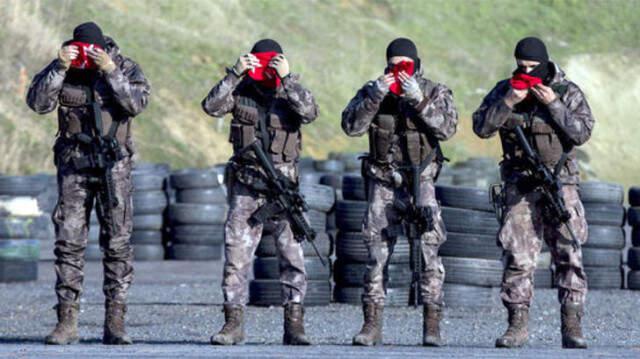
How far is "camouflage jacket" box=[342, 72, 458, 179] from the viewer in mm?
11688

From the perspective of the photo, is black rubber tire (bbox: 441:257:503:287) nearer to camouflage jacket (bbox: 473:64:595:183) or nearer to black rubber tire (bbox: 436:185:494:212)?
black rubber tire (bbox: 436:185:494:212)

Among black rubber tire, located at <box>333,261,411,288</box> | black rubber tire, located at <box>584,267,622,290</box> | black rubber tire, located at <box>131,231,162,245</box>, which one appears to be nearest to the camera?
black rubber tire, located at <box>333,261,411,288</box>

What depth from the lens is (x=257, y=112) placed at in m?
11.9

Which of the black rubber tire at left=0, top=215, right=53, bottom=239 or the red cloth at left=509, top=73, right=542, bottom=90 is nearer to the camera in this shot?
the red cloth at left=509, top=73, right=542, bottom=90

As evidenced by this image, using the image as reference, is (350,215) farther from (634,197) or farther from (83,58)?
(83,58)

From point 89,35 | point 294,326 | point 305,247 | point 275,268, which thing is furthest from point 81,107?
point 275,268

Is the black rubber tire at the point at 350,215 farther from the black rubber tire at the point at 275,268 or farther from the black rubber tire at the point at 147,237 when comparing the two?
the black rubber tire at the point at 147,237

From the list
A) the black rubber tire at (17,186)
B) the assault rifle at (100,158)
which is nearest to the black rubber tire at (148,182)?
the black rubber tire at (17,186)

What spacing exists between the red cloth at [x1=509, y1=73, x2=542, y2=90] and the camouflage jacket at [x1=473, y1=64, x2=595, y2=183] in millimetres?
101

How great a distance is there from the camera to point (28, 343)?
12180 mm

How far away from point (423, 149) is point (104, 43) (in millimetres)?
2393

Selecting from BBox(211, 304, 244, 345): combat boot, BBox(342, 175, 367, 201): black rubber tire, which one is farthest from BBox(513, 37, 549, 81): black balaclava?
BBox(342, 175, 367, 201): black rubber tire

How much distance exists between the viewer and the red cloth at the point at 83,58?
11.4 m

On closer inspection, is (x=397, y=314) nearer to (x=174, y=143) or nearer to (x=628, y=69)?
(x=174, y=143)
